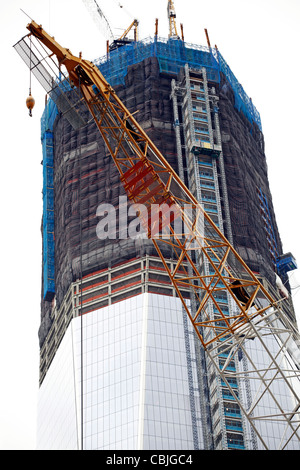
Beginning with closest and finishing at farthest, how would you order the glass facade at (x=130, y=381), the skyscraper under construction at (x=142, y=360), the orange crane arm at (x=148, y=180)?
the orange crane arm at (x=148, y=180) → the skyscraper under construction at (x=142, y=360) → the glass facade at (x=130, y=381)

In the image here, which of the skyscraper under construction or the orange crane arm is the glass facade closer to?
the skyscraper under construction

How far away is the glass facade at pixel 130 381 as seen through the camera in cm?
17262

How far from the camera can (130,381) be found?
179 meters

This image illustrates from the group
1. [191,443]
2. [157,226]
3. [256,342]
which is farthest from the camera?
[256,342]

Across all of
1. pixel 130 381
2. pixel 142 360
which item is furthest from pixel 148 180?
pixel 130 381

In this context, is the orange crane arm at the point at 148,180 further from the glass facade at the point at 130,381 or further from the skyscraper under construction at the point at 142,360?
the glass facade at the point at 130,381

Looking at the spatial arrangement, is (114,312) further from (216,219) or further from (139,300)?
(216,219)

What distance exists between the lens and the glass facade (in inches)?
6796

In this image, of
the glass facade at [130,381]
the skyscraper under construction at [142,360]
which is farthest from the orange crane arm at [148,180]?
the glass facade at [130,381]

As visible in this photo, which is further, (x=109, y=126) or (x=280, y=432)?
(x=280, y=432)

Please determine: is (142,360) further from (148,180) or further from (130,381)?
(148,180)
